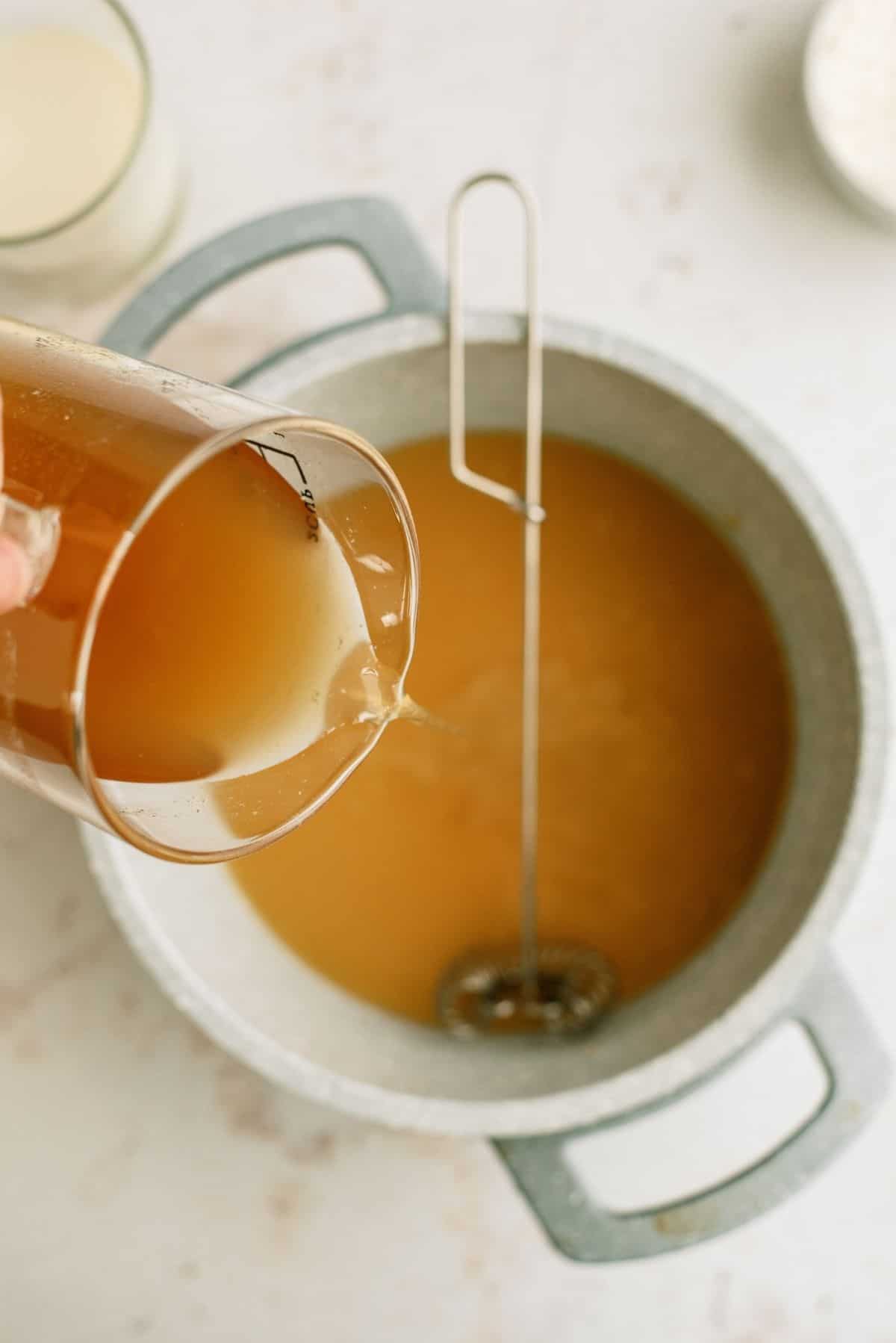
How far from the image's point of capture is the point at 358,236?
2.19ft

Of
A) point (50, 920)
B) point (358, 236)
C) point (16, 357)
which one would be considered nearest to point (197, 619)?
point (16, 357)

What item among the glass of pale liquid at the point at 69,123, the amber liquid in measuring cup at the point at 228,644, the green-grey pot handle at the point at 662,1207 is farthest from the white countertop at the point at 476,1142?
the amber liquid in measuring cup at the point at 228,644

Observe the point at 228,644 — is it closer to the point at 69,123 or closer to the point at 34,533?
the point at 34,533

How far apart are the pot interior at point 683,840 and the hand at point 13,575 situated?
27 centimetres

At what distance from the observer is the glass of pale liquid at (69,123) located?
30.3 inches

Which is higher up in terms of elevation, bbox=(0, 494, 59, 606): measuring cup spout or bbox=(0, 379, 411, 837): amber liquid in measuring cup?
bbox=(0, 494, 59, 606): measuring cup spout

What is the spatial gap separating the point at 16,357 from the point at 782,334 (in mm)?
531

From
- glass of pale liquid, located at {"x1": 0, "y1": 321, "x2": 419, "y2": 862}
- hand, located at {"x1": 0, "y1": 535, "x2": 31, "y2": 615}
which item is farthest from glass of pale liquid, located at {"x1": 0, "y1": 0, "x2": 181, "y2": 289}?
hand, located at {"x1": 0, "y1": 535, "x2": 31, "y2": 615}

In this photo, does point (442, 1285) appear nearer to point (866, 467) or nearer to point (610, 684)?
point (610, 684)

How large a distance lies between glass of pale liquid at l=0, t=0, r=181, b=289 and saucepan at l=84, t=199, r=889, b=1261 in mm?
159

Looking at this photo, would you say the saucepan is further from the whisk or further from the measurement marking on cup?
the measurement marking on cup

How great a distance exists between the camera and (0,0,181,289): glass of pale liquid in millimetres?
769

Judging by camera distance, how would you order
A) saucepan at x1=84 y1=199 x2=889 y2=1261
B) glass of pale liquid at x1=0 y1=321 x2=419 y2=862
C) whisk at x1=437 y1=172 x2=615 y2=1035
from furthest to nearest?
whisk at x1=437 y1=172 x2=615 y2=1035, saucepan at x1=84 y1=199 x2=889 y2=1261, glass of pale liquid at x1=0 y1=321 x2=419 y2=862

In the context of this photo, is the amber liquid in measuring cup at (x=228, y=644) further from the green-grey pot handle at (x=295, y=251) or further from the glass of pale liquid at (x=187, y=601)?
the green-grey pot handle at (x=295, y=251)
